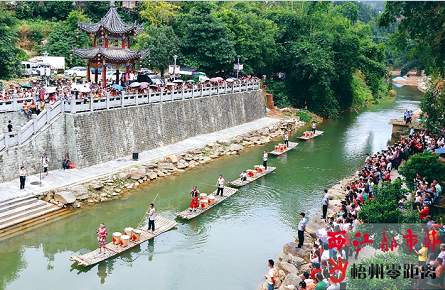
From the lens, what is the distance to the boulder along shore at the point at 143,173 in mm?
23219

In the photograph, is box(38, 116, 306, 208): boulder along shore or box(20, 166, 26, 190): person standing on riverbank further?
box(38, 116, 306, 208): boulder along shore

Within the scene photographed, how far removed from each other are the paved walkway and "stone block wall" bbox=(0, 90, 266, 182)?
0.53 m

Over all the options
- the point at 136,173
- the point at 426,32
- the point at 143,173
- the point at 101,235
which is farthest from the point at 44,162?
the point at 426,32

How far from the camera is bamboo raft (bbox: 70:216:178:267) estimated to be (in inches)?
699

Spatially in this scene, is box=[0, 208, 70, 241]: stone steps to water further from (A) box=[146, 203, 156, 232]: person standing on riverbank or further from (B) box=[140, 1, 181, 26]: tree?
(B) box=[140, 1, 181, 26]: tree

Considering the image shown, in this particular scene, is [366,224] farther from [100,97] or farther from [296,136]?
[296,136]

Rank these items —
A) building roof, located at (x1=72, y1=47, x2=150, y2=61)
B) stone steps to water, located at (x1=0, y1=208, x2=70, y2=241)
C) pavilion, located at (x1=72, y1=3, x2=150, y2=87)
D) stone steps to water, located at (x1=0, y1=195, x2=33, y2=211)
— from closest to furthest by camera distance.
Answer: stone steps to water, located at (x1=0, y1=208, x2=70, y2=241)
stone steps to water, located at (x1=0, y1=195, x2=33, y2=211)
building roof, located at (x1=72, y1=47, x2=150, y2=61)
pavilion, located at (x1=72, y1=3, x2=150, y2=87)

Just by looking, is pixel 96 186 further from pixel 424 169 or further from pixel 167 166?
pixel 424 169

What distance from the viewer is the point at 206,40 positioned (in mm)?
46844

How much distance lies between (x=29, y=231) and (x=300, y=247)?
12558 mm

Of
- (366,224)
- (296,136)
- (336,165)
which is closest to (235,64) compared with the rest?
(296,136)

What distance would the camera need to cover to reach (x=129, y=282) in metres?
17.1

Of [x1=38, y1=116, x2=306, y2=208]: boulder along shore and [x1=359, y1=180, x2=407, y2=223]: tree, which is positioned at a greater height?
[x1=359, y1=180, x2=407, y2=223]: tree

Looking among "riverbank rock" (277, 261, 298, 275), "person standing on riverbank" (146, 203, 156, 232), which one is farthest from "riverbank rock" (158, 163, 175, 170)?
"riverbank rock" (277, 261, 298, 275)
